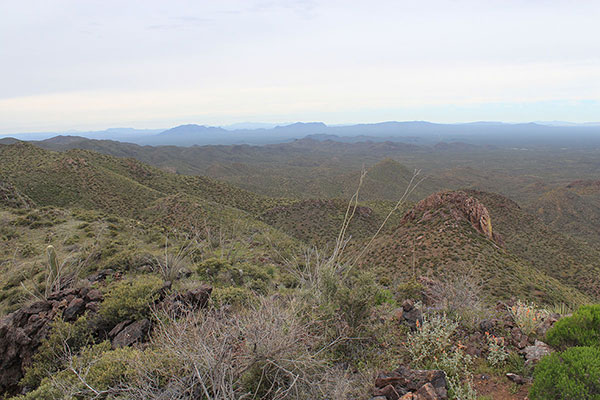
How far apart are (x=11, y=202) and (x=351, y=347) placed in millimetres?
22068

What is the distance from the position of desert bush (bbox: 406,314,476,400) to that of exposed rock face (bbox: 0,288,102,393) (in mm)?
5673

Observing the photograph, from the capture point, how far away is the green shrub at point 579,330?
389 cm

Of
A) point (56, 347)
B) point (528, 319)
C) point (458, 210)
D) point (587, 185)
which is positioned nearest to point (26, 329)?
point (56, 347)

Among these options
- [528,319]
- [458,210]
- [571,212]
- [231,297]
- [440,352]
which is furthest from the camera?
[571,212]

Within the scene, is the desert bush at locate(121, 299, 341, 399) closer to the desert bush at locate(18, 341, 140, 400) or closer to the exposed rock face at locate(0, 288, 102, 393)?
the desert bush at locate(18, 341, 140, 400)

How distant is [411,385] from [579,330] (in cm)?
249

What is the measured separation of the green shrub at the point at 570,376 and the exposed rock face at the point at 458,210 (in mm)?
17378

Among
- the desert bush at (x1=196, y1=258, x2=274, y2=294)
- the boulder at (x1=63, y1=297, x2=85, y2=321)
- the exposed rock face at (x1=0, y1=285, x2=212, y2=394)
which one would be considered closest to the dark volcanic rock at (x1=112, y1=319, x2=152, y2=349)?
the exposed rock face at (x1=0, y1=285, x2=212, y2=394)

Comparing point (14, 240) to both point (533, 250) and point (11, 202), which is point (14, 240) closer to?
point (11, 202)

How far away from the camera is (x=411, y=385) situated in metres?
3.55

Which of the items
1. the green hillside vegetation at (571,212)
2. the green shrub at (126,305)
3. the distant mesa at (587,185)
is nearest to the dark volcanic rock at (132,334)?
the green shrub at (126,305)

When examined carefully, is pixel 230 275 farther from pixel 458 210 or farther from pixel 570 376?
pixel 458 210

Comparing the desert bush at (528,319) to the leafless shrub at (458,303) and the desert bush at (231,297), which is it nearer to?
the leafless shrub at (458,303)

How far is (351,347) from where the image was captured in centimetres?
468
